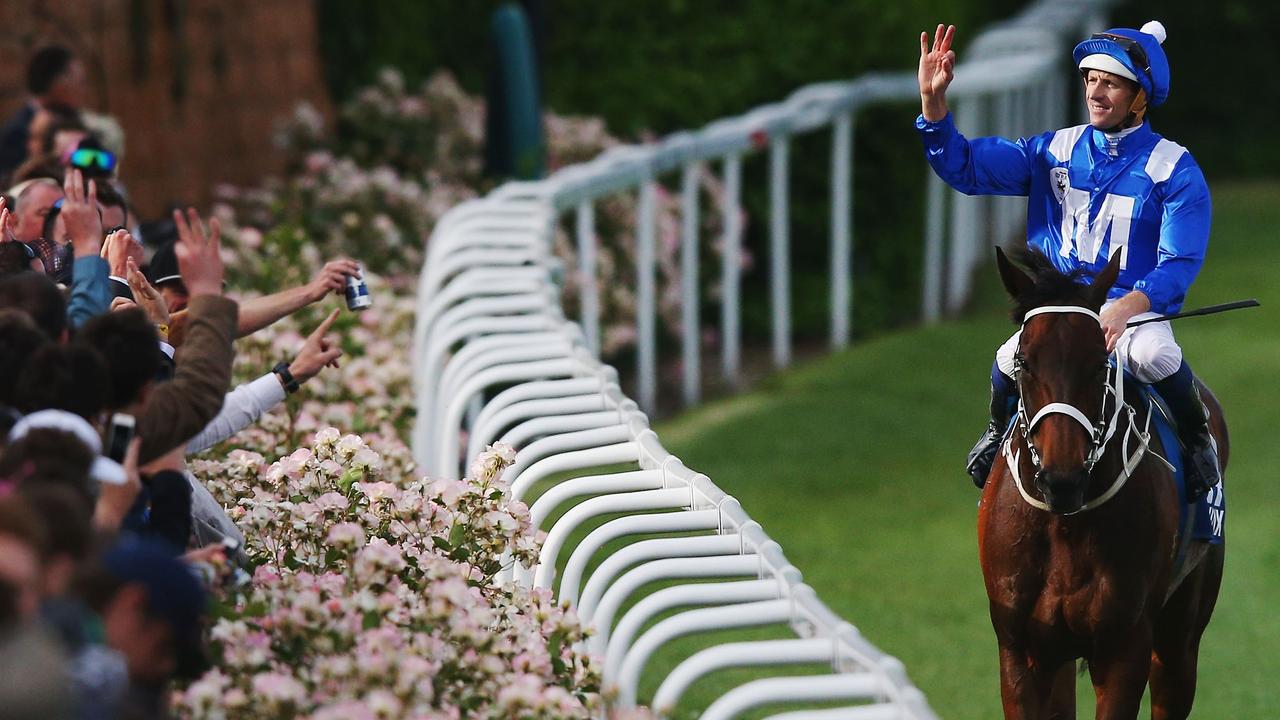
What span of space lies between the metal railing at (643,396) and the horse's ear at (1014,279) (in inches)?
34.6

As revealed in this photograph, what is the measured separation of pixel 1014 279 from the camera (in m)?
4.66

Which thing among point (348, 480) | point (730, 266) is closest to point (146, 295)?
point (348, 480)

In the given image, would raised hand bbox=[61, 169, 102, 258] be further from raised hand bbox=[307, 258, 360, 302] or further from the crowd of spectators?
raised hand bbox=[307, 258, 360, 302]

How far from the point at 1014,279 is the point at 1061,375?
0.96ft

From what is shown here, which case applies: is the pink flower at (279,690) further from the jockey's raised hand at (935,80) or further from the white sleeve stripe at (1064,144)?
the white sleeve stripe at (1064,144)

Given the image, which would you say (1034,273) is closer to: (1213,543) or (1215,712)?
(1213,543)

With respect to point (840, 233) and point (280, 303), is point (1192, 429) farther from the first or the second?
point (840, 233)

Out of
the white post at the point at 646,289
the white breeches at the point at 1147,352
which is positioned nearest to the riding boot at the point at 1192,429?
the white breeches at the point at 1147,352

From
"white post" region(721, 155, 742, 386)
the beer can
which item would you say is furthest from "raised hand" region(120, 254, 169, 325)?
"white post" region(721, 155, 742, 386)

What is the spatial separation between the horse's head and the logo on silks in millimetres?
435

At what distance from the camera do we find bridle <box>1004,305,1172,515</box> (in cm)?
448

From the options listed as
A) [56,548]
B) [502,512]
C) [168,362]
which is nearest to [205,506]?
[168,362]

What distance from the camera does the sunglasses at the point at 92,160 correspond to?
6.13m

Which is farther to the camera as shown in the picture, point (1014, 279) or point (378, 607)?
point (1014, 279)
